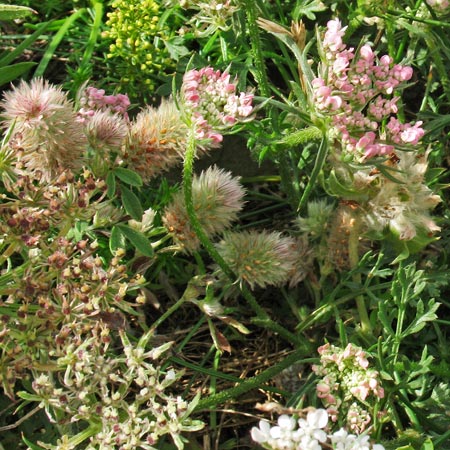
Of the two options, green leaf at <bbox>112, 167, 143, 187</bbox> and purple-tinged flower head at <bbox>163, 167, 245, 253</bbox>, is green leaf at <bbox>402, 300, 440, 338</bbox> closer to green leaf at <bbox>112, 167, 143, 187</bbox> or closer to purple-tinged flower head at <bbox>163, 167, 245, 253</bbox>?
purple-tinged flower head at <bbox>163, 167, 245, 253</bbox>

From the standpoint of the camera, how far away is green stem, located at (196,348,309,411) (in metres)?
2.86

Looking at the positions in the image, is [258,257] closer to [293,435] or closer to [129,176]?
[129,176]

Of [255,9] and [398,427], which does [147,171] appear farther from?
[398,427]

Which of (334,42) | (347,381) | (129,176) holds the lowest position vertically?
(347,381)

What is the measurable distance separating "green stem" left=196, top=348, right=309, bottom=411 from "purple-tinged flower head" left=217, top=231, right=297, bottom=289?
0.30 metres

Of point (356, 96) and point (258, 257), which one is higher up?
point (356, 96)

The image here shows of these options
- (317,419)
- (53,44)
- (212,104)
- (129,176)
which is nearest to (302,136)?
(212,104)

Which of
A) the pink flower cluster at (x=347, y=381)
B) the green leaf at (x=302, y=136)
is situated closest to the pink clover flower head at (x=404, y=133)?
the green leaf at (x=302, y=136)

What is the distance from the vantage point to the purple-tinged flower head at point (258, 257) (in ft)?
9.81

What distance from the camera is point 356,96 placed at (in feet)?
8.58

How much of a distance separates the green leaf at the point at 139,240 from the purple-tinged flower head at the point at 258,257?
351 mm

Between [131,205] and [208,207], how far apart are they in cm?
28

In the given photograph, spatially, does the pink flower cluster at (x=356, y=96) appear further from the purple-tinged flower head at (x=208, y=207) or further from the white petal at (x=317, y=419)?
the white petal at (x=317, y=419)

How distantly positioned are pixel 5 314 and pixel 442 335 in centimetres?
163
